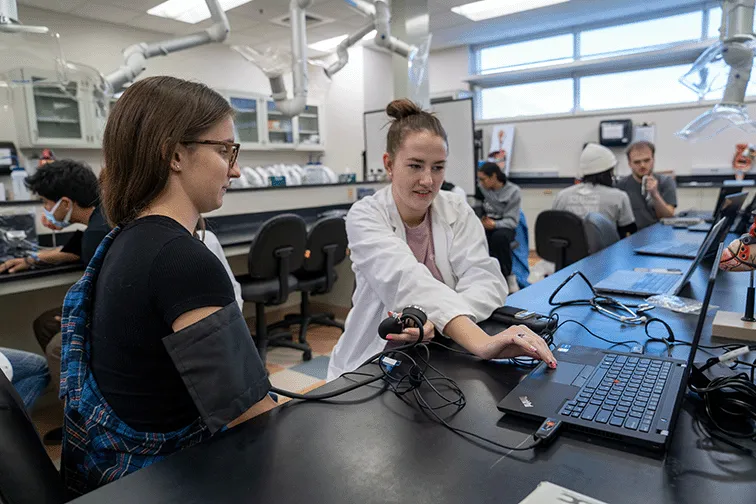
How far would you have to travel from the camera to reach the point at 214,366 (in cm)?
72

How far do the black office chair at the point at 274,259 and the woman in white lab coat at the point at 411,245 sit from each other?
4.44 ft

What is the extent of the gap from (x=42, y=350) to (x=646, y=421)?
8.72ft

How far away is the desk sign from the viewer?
53cm

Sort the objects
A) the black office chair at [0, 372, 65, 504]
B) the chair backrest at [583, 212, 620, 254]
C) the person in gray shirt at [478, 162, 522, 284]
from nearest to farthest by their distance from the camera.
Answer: the black office chair at [0, 372, 65, 504], the chair backrest at [583, 212, 620, 254], the person in gray shirt at [478, 162, 522, 284]

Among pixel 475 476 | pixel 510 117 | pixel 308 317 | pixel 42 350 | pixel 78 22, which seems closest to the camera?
pixel 475 476

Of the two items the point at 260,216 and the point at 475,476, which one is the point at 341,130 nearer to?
the point at 260,216

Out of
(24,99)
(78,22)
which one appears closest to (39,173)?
(24,99)

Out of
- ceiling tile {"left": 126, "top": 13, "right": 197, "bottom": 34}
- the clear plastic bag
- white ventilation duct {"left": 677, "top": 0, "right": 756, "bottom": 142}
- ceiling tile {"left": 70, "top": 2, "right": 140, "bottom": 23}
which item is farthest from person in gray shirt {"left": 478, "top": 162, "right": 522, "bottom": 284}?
ceiling tile {"left": 70, "top": 2, "right": 140, "bottom": 23}

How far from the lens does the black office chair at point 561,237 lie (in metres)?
2.97

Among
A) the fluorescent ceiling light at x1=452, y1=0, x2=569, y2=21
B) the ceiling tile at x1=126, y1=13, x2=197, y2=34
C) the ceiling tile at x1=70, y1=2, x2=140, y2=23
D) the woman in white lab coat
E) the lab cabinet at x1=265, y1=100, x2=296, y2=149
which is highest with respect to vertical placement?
the fluorescent ceiling light at x1=452, y1=0, x2=569, y2=21

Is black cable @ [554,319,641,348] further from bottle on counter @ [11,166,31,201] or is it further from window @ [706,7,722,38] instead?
window @ [706,7,722,38]

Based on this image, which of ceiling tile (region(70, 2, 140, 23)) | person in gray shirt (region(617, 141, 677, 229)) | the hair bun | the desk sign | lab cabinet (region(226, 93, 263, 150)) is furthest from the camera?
lab cabinet (region(226, 93, 263, 150))

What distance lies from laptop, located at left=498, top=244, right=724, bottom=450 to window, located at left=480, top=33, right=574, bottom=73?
6.27 meters

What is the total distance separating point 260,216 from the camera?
3.52m
